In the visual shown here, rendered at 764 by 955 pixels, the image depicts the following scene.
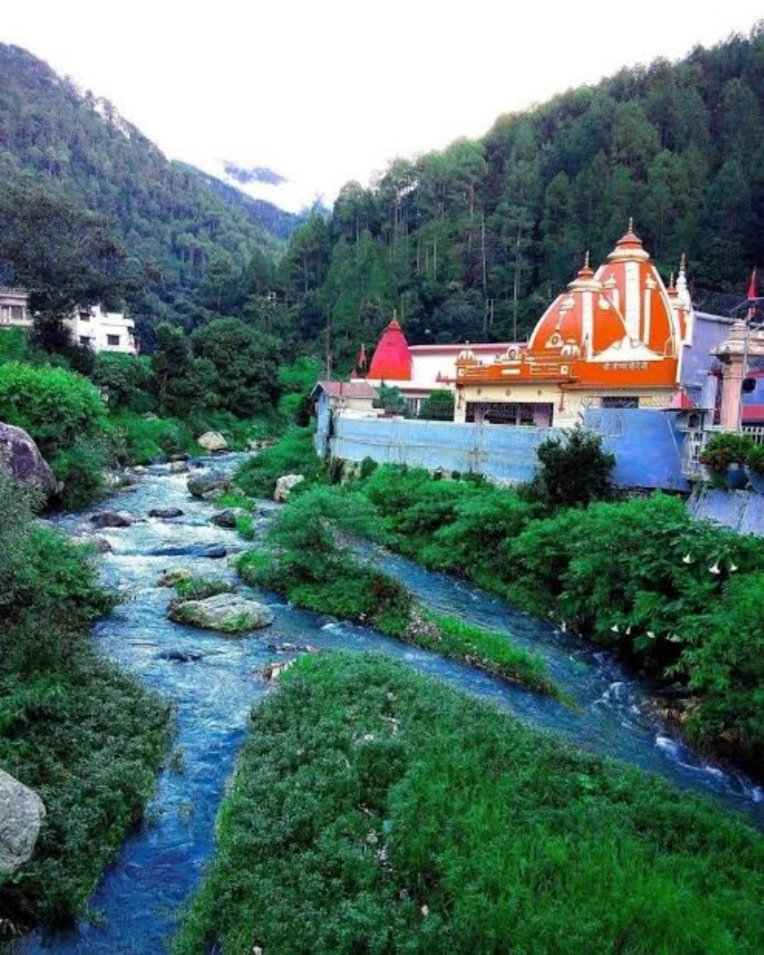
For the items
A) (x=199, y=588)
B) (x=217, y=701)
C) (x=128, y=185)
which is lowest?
(x=217, y=701)

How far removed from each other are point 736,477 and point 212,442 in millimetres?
38796

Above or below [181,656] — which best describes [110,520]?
above

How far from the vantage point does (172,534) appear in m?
25.9

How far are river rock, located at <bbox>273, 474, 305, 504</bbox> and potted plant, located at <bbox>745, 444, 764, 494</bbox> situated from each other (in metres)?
21.0

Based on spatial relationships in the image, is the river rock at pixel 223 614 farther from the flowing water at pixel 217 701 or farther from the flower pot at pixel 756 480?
the flower pot at pixel 756 480

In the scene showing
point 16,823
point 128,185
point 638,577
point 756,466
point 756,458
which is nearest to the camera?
point 16,823

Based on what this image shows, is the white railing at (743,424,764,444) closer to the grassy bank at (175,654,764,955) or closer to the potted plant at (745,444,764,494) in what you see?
the potted plant at (745,444,764,494)

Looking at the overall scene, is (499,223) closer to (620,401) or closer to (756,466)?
(620,401)

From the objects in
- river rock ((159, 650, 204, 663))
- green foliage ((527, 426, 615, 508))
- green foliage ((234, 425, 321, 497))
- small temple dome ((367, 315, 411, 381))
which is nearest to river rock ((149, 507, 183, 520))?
green foliage ((234, 425, 321, 497))

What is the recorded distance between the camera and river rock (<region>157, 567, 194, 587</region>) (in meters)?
19.9

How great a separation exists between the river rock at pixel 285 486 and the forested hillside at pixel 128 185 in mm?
38092

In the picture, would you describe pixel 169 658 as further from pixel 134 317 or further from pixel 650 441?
pixel 134 317

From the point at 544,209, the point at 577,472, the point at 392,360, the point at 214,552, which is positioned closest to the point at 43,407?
the point at 214,552

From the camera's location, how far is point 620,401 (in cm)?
2923
